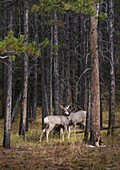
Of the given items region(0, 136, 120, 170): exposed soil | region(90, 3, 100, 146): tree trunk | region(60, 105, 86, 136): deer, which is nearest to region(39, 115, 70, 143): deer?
region(60, 105, 86, 136): deer

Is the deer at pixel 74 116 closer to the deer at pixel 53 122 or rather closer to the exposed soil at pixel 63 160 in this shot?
the deer at pixel 53 122

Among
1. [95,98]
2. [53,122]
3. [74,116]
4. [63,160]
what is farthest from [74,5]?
[74,116]

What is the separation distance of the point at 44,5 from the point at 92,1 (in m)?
A: 2.71

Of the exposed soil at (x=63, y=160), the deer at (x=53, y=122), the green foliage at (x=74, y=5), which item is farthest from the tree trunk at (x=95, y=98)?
the deer at (x=53, y=122)

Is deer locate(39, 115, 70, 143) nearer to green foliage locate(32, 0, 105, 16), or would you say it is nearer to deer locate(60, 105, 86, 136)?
deer locate(60, 105, 86, 136)

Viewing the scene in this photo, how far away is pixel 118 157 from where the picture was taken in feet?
30.9

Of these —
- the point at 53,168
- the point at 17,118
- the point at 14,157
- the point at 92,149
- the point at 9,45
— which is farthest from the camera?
the point at 17,118

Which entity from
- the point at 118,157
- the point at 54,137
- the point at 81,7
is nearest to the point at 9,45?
the point at 81,7

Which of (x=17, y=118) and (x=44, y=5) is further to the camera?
(x=17, y=118)

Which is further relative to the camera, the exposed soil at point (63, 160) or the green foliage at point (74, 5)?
the green foliage at point (74, 5)

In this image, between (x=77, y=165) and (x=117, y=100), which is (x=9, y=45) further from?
(x=117, y=100)

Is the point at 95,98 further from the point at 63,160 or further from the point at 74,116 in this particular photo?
the point at 74,116

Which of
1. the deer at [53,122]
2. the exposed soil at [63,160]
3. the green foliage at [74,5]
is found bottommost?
the exposed soil at [63,160]

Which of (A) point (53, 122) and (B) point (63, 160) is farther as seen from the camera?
(A) point (53, 122)
